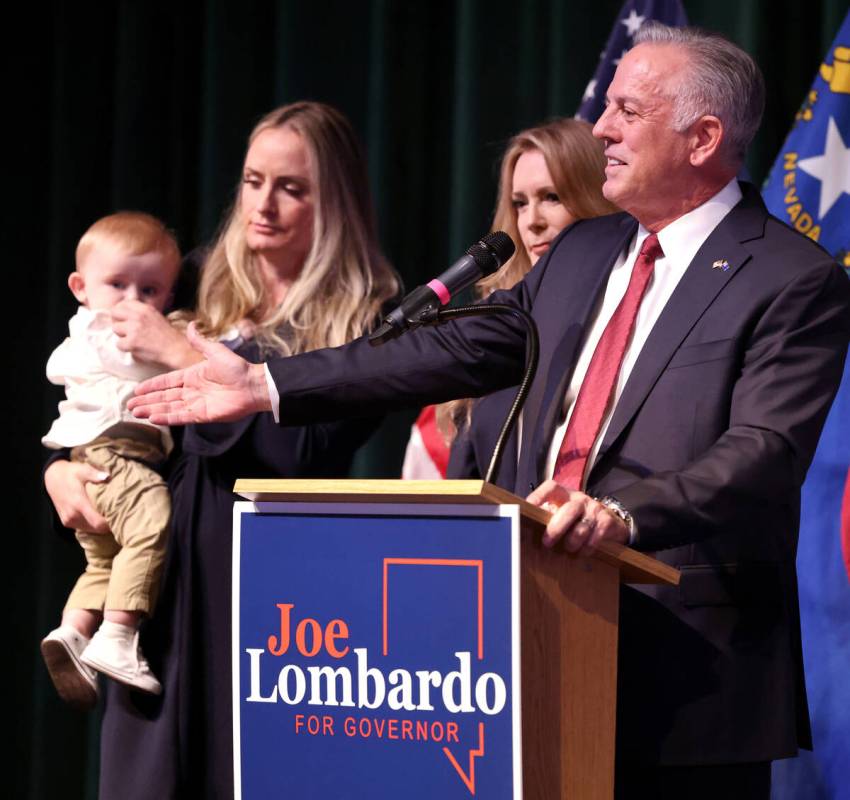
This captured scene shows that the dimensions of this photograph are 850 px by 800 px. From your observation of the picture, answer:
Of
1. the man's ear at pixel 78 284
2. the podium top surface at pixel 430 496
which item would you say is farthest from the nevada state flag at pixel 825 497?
the man's ear at pixel 78 284

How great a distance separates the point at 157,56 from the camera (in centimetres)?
428

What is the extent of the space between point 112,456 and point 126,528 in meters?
0.16

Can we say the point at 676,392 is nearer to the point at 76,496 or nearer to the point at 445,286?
the point at 445,286

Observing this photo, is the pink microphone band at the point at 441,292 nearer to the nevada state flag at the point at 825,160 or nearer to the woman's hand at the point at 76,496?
the woman's hand at the point at 76,496

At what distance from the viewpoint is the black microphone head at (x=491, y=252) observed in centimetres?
202

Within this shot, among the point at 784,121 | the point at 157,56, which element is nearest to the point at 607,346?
the point at 784,121

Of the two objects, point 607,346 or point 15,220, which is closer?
point 607,346

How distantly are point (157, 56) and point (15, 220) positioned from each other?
0.70 meters

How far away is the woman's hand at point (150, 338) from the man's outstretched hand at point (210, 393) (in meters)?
0.44

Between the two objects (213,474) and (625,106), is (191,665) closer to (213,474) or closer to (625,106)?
(213,474)

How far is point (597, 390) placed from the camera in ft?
6.86

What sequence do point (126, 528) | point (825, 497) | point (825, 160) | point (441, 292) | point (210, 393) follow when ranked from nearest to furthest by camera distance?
point (441, 292)
point (210, 393)
point (126, 528)
point (825, 497)
point (825, 160)

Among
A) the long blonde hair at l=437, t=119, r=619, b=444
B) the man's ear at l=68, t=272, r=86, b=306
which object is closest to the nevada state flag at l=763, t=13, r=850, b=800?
the long blonde hair at l=437, t=119, r=619, b=444

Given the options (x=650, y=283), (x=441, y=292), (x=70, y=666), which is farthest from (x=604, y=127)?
(x=70, y=666)
